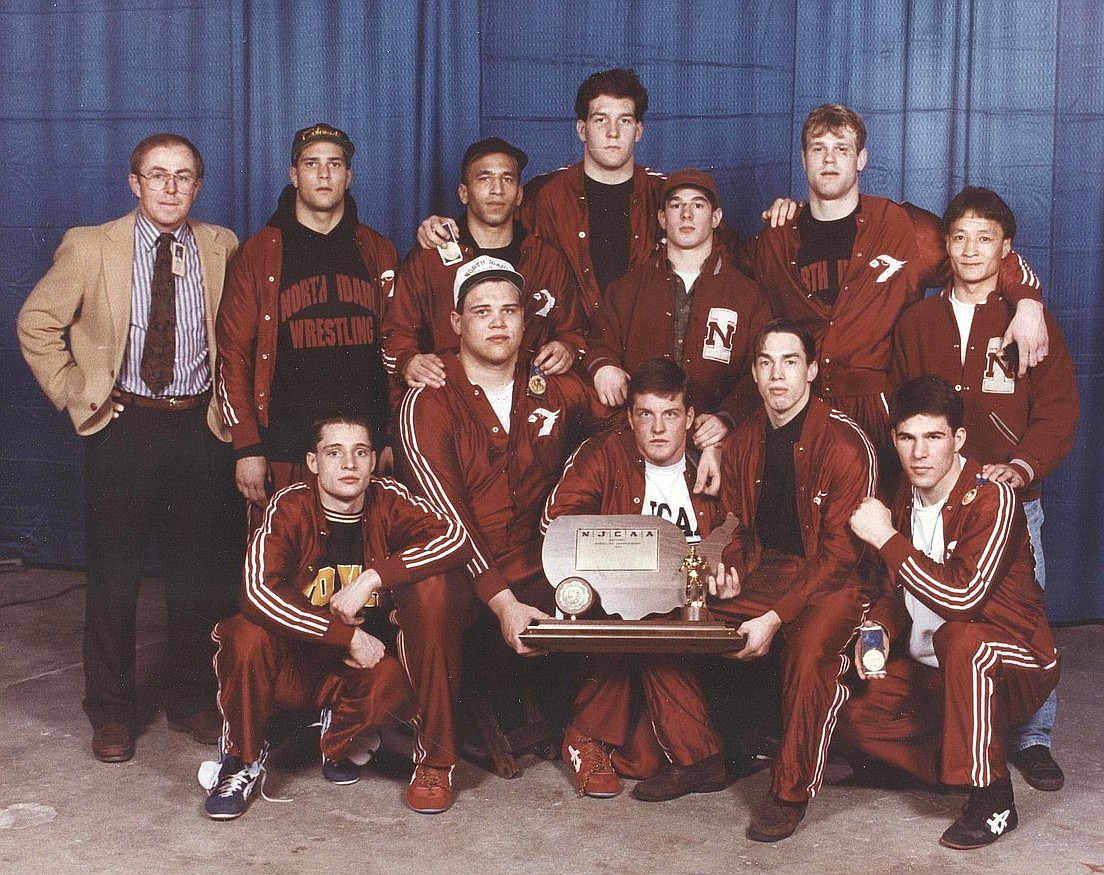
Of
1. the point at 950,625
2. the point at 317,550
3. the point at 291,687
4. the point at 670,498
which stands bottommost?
the point at 291,687

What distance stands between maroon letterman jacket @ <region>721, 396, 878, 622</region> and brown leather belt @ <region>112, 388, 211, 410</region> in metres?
1.53

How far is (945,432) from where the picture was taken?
3379 millimetres

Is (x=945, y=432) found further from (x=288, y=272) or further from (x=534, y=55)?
(x=534, y=55)

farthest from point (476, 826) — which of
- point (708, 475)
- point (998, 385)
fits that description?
point (998, 385)

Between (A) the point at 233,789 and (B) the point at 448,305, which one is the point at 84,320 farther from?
(A) the point at 233,789

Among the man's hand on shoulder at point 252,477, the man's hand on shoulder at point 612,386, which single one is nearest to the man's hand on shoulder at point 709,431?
the man's hand on shoulder at point 612,386

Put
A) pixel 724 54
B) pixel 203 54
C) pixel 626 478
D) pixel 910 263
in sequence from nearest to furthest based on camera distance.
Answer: pixel 626 478, pixel 910 263, pixel 724 54, pixel 203 54

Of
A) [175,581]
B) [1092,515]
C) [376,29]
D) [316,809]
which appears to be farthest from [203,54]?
[1092,515]

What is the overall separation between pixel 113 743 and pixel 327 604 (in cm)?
76

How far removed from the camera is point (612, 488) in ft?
11.8

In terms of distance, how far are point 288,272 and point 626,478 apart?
119 cm

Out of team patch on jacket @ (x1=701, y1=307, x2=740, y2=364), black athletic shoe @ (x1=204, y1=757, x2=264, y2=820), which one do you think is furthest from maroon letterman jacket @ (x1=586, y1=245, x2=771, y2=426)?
black athletic shoe @ (x1=204, y1=757, x2=264, y2=820)

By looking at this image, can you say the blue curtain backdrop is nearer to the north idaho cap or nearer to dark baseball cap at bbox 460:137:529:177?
dark baseball cap at bbox 460:137:529:177

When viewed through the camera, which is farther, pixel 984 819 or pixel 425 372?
pixel 425 372
